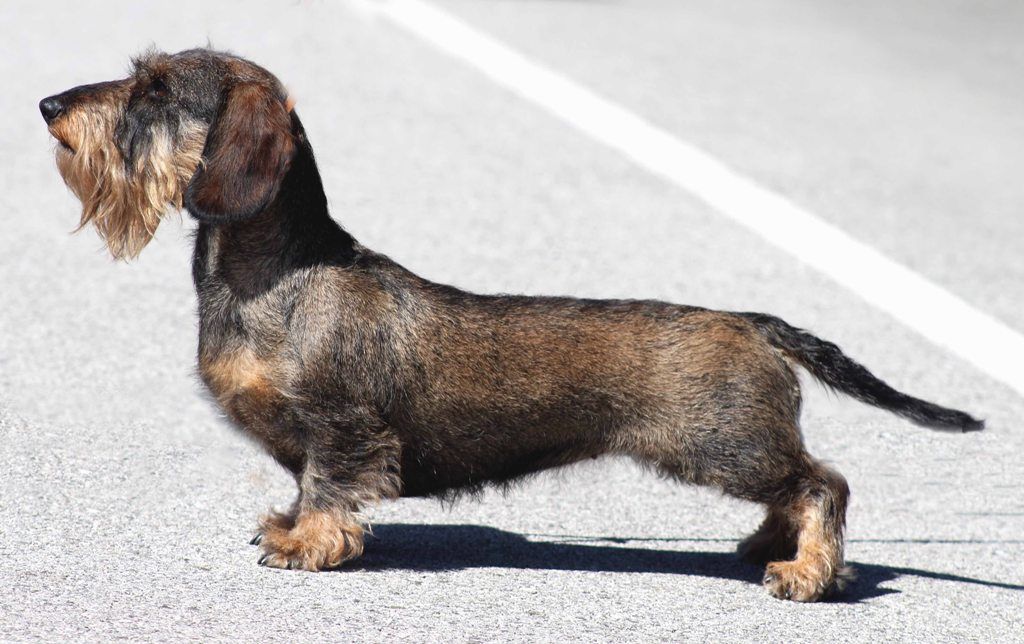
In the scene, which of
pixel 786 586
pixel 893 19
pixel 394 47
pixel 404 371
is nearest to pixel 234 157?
pixel 404 371

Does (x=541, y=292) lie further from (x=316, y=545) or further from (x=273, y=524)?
(x=316, y=545)

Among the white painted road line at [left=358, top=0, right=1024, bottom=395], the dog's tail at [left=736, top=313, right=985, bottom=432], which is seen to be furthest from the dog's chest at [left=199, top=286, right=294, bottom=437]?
the white painted road line at [left=358, top=0, right=1024, bottom=395]

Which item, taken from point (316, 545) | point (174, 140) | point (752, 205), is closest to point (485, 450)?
point (316, 545)

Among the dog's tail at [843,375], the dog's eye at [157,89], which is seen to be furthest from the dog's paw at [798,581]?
the dog's eye at [157,89]

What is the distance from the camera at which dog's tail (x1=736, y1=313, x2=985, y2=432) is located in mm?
5086

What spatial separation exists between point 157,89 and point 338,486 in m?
1.35

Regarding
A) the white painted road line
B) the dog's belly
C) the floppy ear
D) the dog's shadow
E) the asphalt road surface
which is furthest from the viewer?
the white painted road line

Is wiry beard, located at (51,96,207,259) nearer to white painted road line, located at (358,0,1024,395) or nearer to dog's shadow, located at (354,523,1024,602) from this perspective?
dog's shadow, located at (354,523,1024,602)

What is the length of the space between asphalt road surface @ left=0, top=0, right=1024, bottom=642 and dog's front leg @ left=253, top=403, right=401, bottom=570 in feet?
0.33

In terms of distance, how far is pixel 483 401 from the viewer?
15.9 feet

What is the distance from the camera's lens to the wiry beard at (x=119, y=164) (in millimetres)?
4648

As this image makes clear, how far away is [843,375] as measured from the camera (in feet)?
16.7

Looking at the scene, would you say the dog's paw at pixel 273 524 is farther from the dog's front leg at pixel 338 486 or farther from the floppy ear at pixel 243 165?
the floppy ear at pixel 243 165

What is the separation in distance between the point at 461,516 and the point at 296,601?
119cm
